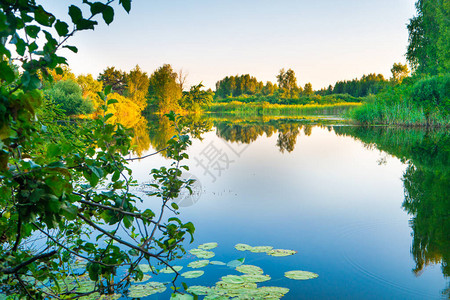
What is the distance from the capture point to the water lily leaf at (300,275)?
3303 mm

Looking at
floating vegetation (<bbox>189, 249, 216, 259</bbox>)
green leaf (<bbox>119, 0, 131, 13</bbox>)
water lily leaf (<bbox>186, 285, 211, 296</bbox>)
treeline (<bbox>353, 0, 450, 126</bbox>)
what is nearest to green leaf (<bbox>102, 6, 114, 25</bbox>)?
green leaf (<bbox>119, 0, 131, 13</bbox>)

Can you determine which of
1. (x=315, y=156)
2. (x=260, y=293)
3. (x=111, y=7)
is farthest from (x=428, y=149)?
(x=111, y=7)

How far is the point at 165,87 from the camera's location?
1623 inches

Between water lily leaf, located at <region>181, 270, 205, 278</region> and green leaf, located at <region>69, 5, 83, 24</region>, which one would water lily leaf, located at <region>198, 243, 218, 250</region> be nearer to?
water lily leaf, located at <region>181, 270, 205, 278</region>

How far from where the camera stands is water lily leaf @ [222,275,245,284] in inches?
121

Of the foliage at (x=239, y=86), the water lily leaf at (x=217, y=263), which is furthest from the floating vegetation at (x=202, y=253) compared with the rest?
the foliage at (x=239, y=86)

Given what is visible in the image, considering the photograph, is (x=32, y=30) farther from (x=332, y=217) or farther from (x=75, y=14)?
(x=332, y=217)

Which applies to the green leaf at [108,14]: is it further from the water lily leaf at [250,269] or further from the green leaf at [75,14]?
the water lily leaf at [250,269]

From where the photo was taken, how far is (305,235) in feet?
14.8

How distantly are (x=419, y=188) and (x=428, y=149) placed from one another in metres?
5.60

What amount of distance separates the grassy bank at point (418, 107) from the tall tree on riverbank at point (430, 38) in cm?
711

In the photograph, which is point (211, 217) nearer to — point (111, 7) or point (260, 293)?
point (260, 293)

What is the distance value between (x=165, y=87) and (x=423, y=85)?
28.7 metres

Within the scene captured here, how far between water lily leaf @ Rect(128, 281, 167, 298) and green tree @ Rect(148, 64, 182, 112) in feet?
126
